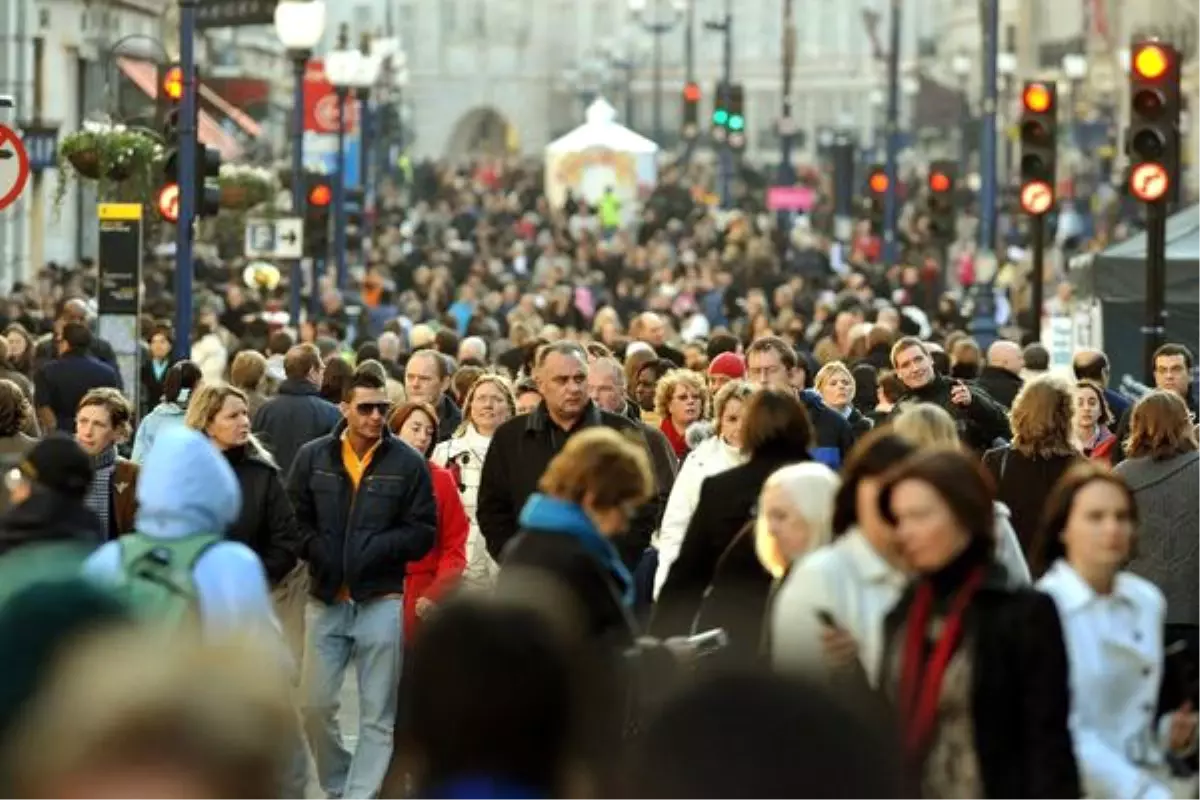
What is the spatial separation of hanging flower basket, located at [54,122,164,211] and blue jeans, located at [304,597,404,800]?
16.5 metres

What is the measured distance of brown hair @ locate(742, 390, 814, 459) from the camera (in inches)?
406

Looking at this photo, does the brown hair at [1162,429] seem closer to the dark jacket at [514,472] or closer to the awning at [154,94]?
the dark jacket at [514,472]

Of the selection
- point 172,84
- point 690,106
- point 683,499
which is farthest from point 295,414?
point 690,106

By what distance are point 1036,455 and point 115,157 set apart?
1683cm

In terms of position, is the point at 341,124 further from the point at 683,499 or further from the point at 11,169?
the point at 683,499

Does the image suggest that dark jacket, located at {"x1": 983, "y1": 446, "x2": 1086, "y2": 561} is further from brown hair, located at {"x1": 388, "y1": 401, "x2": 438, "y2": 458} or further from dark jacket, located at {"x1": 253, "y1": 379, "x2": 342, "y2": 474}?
dark jacket, located at {"x1": 253, "y1": 379, "x2": 342, "y2": 474}

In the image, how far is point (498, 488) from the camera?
13266 mm

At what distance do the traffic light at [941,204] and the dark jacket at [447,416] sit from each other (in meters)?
24.8

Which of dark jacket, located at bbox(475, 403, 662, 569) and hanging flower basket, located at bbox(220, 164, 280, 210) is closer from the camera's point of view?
dark jacket, located at bbox(475, 403, 662, 569)

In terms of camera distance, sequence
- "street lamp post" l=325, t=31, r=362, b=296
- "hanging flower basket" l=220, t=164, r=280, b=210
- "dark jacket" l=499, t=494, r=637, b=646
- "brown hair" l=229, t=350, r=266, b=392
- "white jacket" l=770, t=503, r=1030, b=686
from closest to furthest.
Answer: "white jacket" l=770, t=503, r=1030, b=686 < "dark jacket" l=499, t=494, r=637, b=646 < "brown hair" l=229, t=350, r=266, b=392 < "hanging flower basket" l=220, t=164, r=280, b=210 < "street lamp post" l=325, t=31, r=362, b=296

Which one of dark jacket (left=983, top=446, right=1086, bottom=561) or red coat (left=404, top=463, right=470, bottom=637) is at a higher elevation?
dark jacket (left=983, top=446, right=1086, bottom=561)

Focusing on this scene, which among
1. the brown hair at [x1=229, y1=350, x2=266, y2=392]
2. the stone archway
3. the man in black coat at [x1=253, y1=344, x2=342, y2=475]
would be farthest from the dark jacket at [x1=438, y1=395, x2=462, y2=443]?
the stone archway

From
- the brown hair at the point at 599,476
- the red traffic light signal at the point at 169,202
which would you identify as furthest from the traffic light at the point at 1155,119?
the brown hair at the point at 599,476

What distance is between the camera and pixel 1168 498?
41.8 feet
